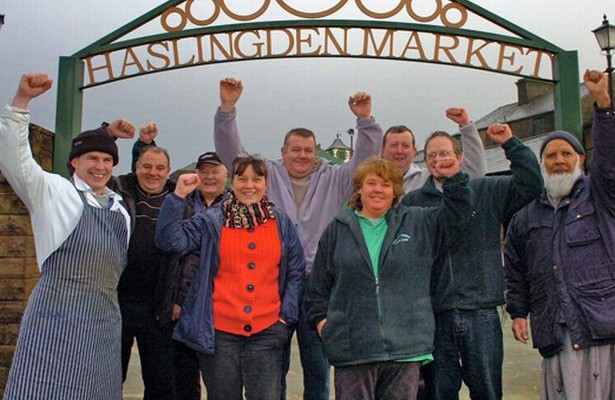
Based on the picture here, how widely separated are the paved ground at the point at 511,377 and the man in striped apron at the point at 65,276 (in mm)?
2302

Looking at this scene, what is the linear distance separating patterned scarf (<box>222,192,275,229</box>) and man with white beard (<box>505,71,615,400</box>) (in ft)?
4.70

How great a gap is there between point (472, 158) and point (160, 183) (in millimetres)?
1902

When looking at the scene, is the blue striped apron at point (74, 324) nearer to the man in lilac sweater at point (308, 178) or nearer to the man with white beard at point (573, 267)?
the man in lilac sweater at point (308, 178)

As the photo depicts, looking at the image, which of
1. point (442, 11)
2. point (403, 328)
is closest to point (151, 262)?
point (403, 328)

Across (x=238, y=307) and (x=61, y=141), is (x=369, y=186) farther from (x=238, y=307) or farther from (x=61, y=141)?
(x=61, y=141)

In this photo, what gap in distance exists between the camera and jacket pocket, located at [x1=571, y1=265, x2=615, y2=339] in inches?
101

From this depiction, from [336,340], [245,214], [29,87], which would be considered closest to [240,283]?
[245,214]

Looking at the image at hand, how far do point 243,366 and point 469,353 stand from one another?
1140 mm

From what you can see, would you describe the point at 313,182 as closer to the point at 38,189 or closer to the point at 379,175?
the point at 379,175

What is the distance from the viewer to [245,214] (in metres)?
2.85

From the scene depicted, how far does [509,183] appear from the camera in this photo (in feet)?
9.34

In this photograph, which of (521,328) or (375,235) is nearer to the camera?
(375,235)

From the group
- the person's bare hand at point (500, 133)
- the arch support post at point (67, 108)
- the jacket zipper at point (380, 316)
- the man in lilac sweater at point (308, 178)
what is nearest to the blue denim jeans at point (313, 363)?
the man in lilac sweater at point (308, 178)

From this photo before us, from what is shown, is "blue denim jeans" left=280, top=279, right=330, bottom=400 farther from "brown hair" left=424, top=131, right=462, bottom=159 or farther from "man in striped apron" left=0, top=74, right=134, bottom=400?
"brown hair" left=424, top=131, right=462, bottom=159
